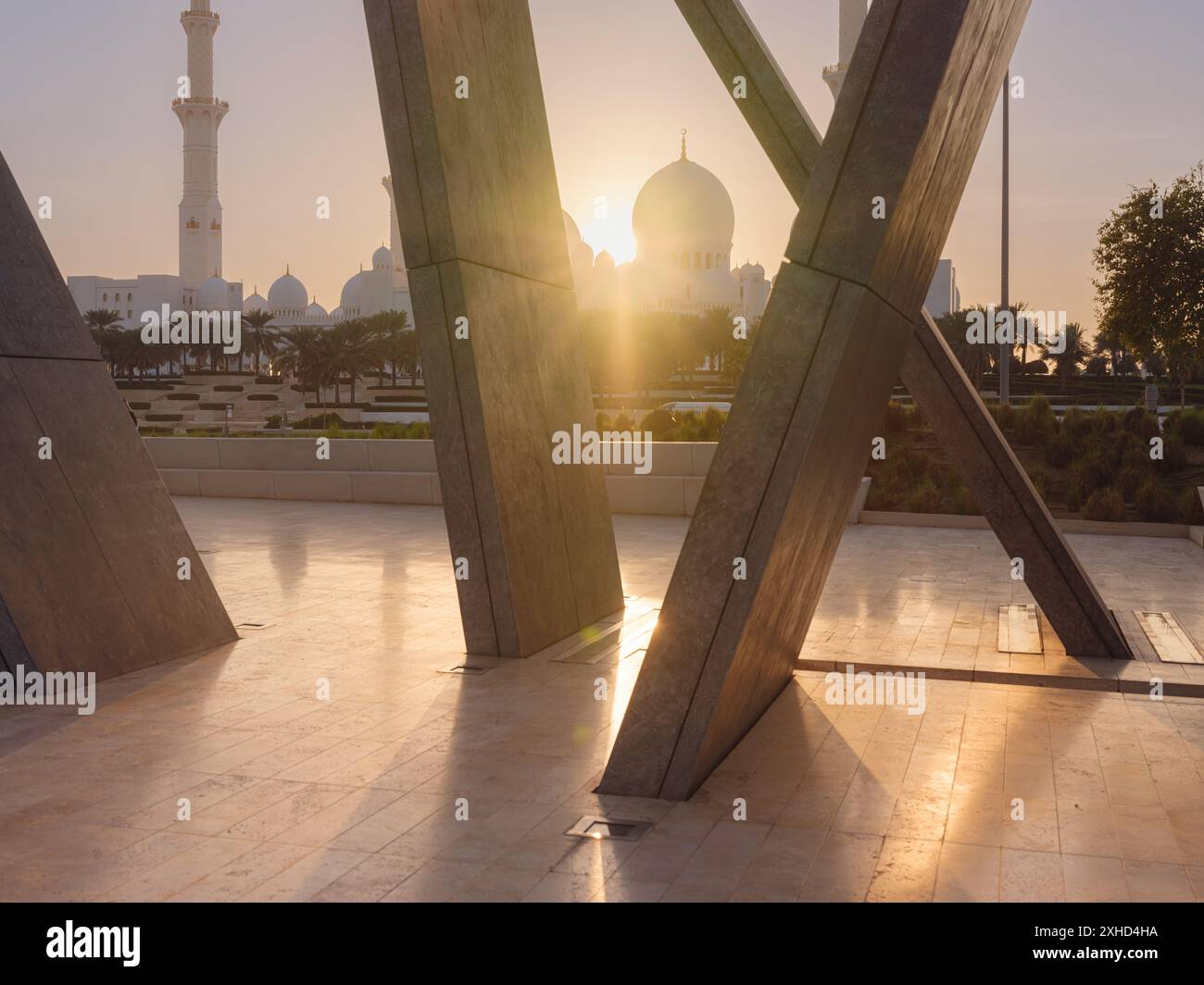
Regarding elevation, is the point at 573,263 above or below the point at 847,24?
below

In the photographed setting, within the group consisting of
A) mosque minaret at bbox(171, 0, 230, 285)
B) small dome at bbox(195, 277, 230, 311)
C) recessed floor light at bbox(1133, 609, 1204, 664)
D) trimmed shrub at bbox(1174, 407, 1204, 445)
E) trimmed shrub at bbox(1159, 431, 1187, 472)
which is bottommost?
recessed floor light at bbox(1133, 609, 1204, 664)

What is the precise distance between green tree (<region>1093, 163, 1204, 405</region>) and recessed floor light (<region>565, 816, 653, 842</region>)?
73.5ft

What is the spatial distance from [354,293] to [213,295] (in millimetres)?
11748

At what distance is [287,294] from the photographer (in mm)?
104938

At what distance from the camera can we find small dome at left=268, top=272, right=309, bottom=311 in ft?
344

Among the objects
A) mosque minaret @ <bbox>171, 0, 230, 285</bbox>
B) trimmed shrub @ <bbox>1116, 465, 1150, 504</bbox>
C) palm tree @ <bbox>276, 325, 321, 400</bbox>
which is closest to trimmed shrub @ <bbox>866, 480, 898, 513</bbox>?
trimmed shrub @ <bbox>1116, 465, 1150, 504</bbox>

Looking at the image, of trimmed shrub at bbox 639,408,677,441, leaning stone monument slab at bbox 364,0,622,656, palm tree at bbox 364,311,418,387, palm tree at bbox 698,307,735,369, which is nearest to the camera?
leaning stone monument slab at bbox 364,0,622,656

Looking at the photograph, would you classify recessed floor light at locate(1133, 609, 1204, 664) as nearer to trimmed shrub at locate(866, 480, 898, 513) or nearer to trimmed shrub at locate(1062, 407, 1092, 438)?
trimmed shrub at locate(866, 480, 898, 513)

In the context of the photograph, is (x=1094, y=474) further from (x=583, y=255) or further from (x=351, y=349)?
(x=583, y=255)

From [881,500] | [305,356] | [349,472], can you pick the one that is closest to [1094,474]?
[881,500]

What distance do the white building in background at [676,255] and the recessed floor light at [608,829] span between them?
73092 mm

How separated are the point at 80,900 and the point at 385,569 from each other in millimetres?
9091

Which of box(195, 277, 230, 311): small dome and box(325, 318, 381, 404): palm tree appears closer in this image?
box(325, 318, 381, 404): palm tree
